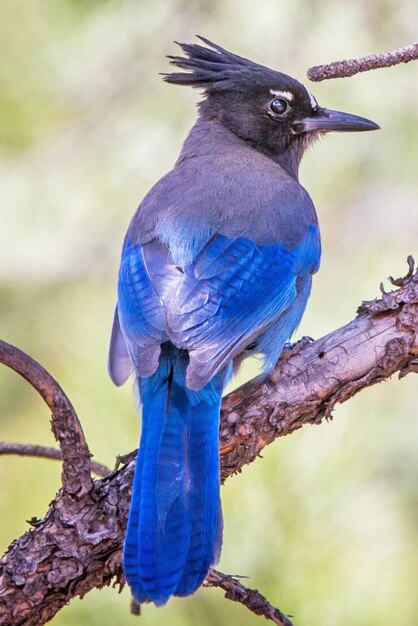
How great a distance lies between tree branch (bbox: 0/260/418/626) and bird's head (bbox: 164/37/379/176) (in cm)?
106

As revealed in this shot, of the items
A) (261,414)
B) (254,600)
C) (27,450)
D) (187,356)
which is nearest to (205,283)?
(187,356)

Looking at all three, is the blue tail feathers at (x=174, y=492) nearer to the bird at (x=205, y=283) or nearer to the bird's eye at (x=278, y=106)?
the bird at (x=205, y=283)

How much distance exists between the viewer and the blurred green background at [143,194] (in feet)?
10.8

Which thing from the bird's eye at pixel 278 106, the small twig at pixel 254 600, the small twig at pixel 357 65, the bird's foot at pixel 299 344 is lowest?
the small twig at pixel 254 600

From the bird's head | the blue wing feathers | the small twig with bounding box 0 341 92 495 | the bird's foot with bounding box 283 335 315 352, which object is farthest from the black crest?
the small twig with bounding box 0 341 92 495

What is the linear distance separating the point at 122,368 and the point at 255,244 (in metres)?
0.52

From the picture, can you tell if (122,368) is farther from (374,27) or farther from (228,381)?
(374,27)

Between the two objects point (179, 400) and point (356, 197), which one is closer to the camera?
point (179, 400)

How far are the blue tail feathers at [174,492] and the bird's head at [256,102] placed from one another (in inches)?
49.5

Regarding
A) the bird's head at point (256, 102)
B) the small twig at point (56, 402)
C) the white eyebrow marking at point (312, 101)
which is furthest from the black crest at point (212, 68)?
the small twig at point (56, 402)

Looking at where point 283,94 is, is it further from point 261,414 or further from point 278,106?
point 261,414

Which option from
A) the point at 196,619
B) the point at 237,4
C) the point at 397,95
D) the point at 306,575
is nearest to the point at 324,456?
the point at 306,575

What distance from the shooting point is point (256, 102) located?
13.2 feet

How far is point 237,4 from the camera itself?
4.05 m
